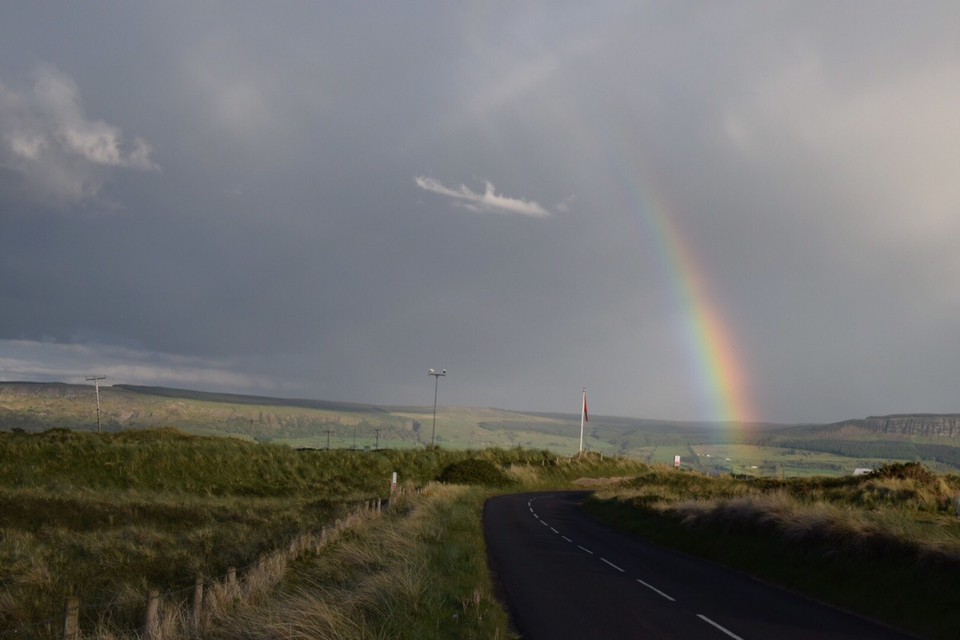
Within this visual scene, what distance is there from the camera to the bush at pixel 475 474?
6825 cm

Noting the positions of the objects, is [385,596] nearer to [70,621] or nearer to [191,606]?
[191,606]

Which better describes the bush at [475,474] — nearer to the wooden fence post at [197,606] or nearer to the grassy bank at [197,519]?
the grassy bank at [197,519]

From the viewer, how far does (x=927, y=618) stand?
13141mm

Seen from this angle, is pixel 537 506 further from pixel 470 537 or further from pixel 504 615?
pixel 504 615

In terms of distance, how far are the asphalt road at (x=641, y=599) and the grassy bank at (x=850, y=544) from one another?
2.43ft

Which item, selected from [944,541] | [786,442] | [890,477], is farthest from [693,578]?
[786,442]

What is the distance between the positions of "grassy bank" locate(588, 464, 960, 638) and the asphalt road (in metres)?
0.74

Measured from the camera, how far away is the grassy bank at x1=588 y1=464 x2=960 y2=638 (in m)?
14.1

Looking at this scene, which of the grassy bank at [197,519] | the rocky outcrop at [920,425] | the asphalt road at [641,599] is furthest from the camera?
the rocky outcrop at [920,425]

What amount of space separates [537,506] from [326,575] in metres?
30.7

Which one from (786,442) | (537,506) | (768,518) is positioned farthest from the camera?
(786,442)

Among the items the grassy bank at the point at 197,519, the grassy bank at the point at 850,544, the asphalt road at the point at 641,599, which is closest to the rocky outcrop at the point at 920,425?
the grassy bank at the point at 197,519

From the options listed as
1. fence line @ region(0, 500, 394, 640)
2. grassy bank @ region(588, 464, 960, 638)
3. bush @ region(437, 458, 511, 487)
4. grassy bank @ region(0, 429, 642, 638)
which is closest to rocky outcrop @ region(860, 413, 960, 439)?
grassy bank @ region(0, 429, 642, 638)

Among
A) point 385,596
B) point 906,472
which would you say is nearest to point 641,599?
point 385,596
